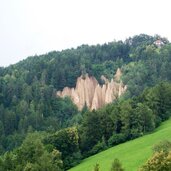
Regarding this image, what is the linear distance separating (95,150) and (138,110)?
11.0m

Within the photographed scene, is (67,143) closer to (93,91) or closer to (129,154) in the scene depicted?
(129,154)

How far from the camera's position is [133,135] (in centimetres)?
8644

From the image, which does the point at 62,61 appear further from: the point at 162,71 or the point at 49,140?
the point at 49,140

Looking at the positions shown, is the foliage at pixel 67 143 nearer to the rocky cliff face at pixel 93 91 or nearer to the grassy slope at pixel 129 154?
the grassy slope at pixel 129 154

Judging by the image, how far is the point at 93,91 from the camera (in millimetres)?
165375

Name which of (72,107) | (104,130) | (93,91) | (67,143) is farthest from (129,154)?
(93,91)

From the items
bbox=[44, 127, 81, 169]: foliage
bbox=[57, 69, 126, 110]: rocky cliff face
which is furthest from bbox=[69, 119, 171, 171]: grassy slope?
bbox=[57, 69, 126, 110]: rocky cliff face

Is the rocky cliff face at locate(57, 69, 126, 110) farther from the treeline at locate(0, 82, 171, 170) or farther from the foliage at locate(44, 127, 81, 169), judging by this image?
the foliage at locate(44, 127, 81, 169)

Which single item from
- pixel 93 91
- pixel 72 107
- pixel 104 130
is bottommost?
pixel 104 130

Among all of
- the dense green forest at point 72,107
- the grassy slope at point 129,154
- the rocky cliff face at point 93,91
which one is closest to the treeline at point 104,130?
the dense green forest at point 72,107

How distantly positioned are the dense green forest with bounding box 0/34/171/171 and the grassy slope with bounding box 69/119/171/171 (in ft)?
13.7

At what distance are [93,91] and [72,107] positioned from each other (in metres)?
20.1

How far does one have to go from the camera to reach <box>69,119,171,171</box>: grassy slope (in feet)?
217

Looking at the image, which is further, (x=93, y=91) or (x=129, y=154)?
(x=93, y=91)
